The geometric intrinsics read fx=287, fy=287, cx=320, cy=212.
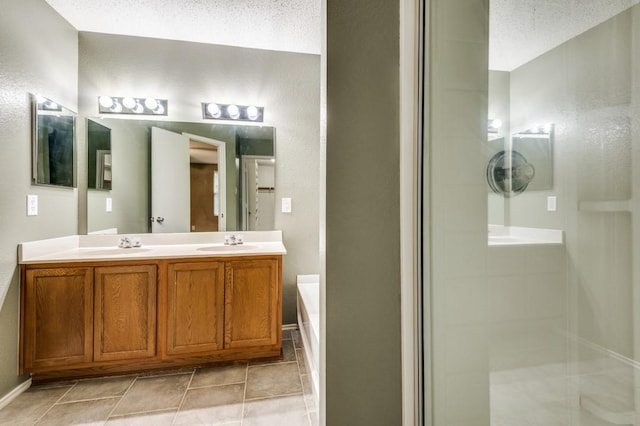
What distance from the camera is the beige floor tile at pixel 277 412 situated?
1.61 meters

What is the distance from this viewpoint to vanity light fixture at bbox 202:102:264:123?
267 centimetres

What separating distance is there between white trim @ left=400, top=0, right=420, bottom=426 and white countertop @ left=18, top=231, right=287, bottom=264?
1553 mm

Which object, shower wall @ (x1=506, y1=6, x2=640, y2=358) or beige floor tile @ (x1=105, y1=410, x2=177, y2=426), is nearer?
shower wall @ (x1=506, y1=6, x2=640, y2=358)

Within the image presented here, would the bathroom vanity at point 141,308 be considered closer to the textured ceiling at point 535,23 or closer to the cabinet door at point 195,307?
the cabinet door at point 195,307

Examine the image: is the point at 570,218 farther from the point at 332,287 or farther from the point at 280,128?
the point at 280,128

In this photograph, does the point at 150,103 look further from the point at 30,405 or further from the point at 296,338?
the point at 296,338

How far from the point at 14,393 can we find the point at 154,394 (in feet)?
2.89

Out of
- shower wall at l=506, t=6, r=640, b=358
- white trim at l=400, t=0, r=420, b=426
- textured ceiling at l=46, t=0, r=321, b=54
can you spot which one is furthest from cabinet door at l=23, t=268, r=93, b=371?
shower wall at l=506, t=6, r=640, b=358

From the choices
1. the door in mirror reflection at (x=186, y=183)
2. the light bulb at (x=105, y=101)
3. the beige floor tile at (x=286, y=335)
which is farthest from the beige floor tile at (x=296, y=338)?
the light bulb at (x=105, y=101)

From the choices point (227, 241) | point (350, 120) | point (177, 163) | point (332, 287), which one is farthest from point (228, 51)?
point (332, 287)

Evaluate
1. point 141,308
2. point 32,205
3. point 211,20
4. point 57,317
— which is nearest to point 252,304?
point 141,308

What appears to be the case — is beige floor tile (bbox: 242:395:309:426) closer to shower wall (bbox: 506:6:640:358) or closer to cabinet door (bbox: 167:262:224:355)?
cabinet door (bbox: 167:262:224:355)

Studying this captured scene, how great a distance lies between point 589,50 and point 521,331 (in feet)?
1.51

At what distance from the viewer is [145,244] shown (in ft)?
8.29
